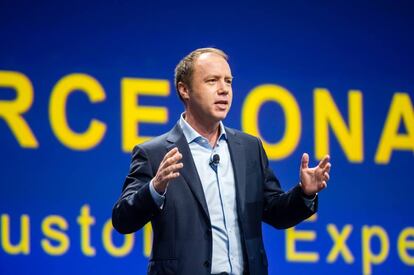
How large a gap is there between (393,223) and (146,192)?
2.35 metres

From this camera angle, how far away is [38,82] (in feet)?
12.5

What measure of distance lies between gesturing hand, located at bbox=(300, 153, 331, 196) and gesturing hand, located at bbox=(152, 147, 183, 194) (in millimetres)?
418

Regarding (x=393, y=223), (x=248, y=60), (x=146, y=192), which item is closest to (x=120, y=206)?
(x=146, y=192)

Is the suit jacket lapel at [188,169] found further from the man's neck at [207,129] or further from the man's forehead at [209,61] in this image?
the man's forehead at [209,61]

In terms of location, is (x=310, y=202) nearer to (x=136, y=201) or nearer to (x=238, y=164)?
(x=238, y=164)

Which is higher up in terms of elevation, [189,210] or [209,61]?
[209,61]

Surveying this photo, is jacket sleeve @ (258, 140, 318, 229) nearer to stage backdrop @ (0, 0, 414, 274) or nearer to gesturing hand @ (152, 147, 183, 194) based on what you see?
gesturing hand @ (152, 147, 183, 194)

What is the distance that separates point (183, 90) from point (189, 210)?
1.57ft

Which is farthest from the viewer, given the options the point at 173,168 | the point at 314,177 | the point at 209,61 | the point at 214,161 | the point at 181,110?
the point at 181,110

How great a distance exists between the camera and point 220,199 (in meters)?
2.47

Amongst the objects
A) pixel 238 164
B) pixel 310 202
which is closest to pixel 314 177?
pixel 310 202

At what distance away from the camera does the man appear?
7.83 ft

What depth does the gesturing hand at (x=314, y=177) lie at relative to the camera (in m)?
2.41

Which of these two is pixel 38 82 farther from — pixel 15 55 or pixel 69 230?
pixel 69 230
